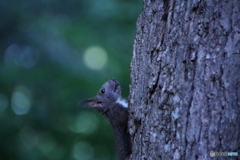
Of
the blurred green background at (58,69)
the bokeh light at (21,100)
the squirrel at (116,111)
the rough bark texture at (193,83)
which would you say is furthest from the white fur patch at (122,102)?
the bokeh light at (21,100)

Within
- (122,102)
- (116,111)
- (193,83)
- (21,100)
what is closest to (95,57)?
(21,100)

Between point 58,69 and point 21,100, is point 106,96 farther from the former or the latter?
point 21,100

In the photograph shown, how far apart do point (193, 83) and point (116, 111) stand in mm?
1527

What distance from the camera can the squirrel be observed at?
3.46m

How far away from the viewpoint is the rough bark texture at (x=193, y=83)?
221cm

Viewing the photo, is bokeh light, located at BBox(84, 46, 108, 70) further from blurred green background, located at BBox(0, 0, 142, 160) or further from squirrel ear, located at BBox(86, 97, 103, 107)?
squirrel ear, located at BBox(86, 97, 103, 107)

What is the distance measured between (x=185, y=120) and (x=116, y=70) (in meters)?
3.04

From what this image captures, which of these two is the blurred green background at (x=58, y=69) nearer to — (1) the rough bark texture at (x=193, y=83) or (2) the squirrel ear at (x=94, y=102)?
(2) the squirrel ear at (x=94, y=102)

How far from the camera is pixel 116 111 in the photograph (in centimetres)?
370

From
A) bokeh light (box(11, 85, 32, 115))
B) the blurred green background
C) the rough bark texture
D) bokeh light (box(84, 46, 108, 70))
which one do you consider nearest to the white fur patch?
the rough bark texture

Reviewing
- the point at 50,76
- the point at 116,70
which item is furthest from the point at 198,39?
the point at 50,76

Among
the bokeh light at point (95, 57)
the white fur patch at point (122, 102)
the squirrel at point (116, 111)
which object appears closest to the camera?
the squirrel at point (116, 111)

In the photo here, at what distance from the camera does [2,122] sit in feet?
17.9

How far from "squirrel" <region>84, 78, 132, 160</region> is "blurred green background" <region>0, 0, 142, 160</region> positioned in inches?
43.1
